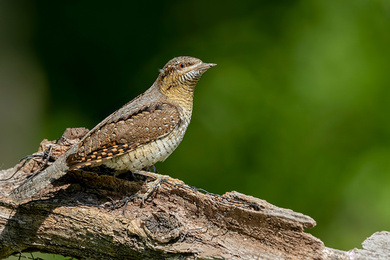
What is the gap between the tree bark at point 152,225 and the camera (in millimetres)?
2508

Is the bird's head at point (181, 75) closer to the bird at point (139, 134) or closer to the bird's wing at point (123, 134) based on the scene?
the bird at point (139, 134)

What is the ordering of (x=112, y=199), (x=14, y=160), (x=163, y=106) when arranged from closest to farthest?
(x=112, y=199)
(x=163, y=106)
(x=14, y=160)

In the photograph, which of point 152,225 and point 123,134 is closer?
point 152,225

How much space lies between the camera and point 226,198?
2734 millimetres

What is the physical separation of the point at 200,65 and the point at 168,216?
113 centimetres

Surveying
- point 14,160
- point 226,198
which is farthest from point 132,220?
point 14,160

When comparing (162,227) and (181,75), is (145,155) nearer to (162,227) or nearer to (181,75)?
(162,227)

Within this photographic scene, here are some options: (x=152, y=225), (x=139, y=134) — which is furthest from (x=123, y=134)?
(x=152, y=225)

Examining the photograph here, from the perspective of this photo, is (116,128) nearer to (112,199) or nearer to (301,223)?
(112,199)

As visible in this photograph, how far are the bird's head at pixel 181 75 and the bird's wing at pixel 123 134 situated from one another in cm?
25

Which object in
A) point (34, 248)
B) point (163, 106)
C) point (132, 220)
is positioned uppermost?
point (163, 106)

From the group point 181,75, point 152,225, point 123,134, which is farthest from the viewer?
point 181,75

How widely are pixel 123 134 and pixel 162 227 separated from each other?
67 centimetres

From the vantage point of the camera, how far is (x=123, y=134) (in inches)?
112
